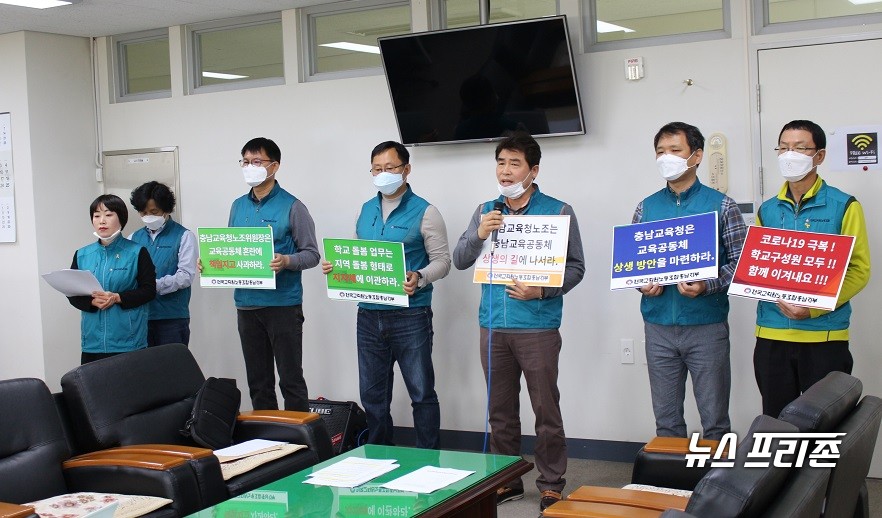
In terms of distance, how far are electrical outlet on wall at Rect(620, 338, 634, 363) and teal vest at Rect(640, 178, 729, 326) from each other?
3.42ft

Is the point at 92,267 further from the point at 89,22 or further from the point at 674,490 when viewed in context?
the point at 674,490

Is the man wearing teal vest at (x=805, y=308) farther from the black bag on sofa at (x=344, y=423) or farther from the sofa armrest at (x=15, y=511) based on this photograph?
the sofa armrest at (x=15, y=511)

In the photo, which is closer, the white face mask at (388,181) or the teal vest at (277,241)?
the white face mask at (388,181)

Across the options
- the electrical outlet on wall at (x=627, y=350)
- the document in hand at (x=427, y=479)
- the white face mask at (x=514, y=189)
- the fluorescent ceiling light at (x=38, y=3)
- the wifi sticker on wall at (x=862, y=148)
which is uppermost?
the fluorescent ceiling light at (x=38, y=3)

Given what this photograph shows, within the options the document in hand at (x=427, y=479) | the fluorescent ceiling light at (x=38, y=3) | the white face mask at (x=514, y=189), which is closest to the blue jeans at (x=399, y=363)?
the white face mask at (x=514, y=189)

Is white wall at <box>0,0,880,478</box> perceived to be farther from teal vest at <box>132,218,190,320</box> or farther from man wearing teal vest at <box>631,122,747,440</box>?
man wearing teal vest at <box>631,122,747,440</box>

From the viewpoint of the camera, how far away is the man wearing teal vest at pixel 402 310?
4938 mm

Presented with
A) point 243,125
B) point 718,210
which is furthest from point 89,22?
point 718,210

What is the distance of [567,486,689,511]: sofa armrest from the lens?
289 cm

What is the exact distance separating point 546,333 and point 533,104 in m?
1.48

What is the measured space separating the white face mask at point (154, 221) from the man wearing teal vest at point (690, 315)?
2962mm


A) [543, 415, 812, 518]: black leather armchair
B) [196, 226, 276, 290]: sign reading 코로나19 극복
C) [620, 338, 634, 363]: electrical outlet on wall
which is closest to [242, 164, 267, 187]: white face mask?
[196, 226, 276, 290]: sign reading 코로나19 극복

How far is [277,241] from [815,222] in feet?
8.92

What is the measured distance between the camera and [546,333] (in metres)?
4.43
